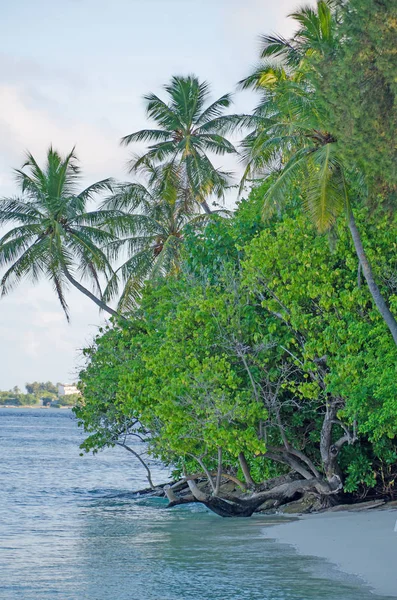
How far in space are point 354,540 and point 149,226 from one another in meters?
16.3

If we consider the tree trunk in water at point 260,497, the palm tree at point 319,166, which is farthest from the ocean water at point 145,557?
the palm tree at point 319,166

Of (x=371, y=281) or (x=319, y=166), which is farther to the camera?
(x=319, y=166)

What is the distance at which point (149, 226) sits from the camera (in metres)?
28.8

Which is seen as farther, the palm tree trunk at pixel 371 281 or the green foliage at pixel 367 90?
the palm tree trunk at pixel 371 281

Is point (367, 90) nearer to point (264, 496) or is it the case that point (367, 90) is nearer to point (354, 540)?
point (354, 540)

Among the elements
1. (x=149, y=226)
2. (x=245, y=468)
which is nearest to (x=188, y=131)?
(x=149, y=226)

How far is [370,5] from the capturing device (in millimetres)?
13141

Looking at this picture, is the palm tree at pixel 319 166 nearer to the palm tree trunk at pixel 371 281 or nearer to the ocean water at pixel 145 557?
the palm tree trunk at pixel 371 281

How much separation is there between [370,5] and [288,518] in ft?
36.0

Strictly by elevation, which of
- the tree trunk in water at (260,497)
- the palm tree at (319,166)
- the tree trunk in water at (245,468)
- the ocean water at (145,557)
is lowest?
the ocean water at (145,557)

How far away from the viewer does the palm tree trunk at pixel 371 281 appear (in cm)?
1521

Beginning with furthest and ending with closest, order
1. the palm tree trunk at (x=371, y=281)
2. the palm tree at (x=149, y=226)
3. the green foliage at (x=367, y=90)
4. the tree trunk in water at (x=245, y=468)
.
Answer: the palm tree at (x=149, y=226), the tree trunk in water at (x=245, y=468), the palm tree trunk at (x=371, y=281), the green foliage at (x=367, y=90)

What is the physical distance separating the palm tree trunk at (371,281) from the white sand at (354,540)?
343cm

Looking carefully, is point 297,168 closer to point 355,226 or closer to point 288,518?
point 355,226
